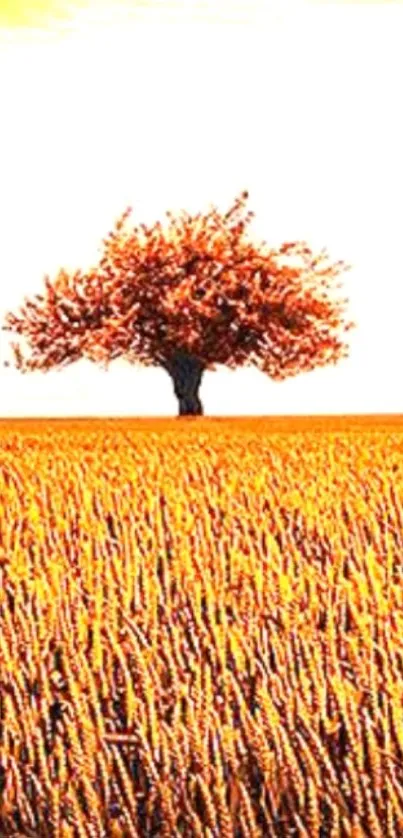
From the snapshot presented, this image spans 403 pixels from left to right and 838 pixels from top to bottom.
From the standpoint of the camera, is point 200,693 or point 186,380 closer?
point 200,693

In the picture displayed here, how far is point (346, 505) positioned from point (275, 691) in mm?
5322

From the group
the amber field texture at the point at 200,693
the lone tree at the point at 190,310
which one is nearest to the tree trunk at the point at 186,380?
the lone tree at the point at 190,310

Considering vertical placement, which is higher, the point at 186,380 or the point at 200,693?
the point at 186,380

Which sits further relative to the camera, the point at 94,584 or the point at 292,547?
the point at 292,547

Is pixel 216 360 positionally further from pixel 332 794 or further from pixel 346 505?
pixel 332 794

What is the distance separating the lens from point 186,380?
52.1 metres

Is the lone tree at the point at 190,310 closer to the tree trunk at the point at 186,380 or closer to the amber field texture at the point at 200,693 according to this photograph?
the tree trunk at the point at 186,380

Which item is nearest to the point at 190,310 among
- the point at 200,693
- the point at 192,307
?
the point at 192,307

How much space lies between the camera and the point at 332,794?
5594 millimetres

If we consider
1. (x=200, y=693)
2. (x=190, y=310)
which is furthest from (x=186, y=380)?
(x=200, y=693)

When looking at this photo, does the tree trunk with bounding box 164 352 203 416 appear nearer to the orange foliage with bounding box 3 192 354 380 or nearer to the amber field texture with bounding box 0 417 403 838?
the orange foliage with bounding box 3 192 354 380

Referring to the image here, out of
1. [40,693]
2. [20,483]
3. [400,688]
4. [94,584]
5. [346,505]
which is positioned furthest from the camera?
[20,483]

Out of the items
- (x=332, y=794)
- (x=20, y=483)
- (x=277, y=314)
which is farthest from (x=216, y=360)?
(x=332, y=794)

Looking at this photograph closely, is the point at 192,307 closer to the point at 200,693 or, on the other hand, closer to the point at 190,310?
the point at 190,310
